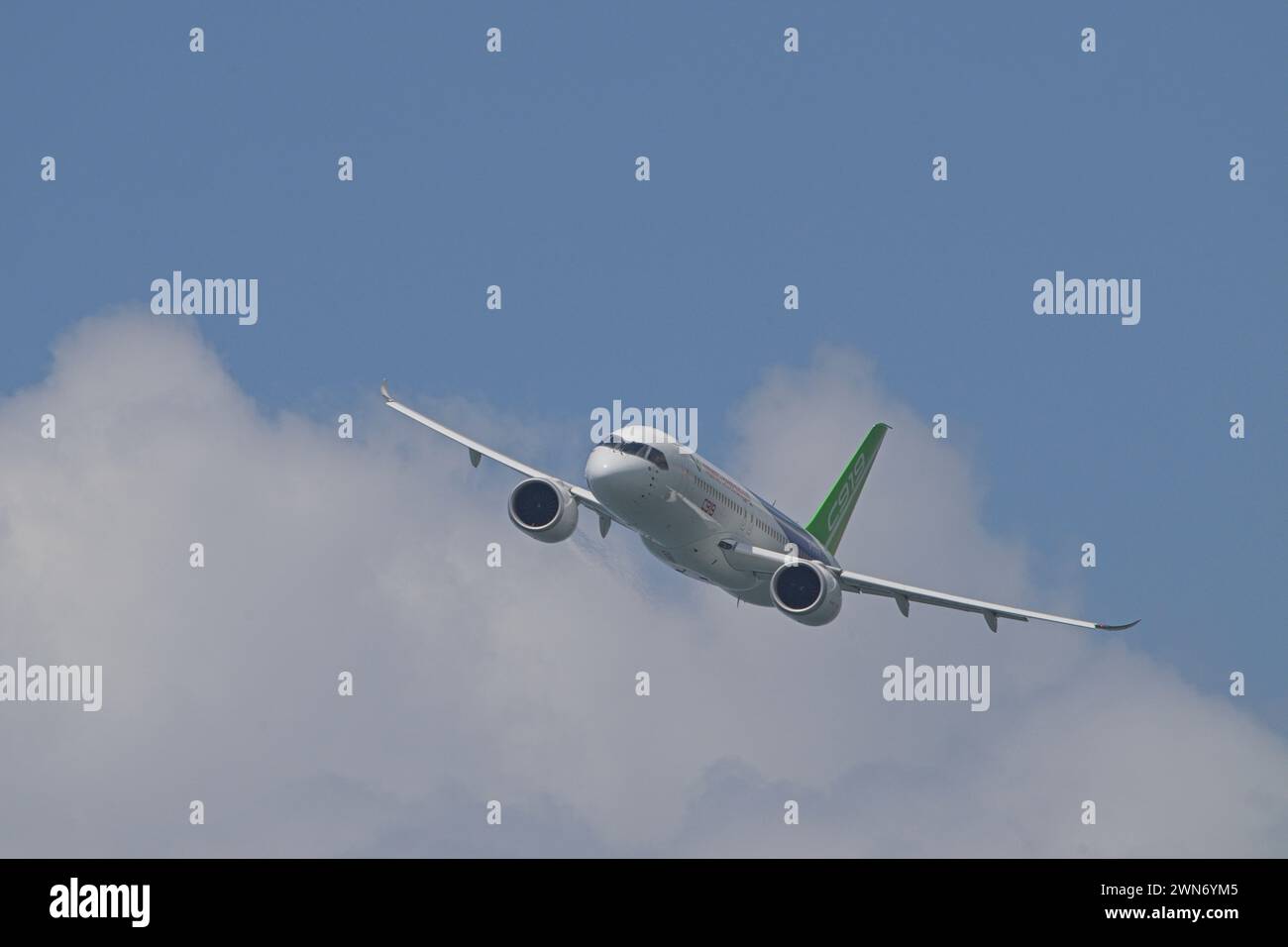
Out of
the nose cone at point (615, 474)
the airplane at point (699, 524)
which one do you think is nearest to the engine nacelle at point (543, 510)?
the airplane at point (699, 524)

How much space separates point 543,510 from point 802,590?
11.7m

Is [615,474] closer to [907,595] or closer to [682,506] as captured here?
[682,506]

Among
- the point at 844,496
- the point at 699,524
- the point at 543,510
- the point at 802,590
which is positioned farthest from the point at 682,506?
the point at 844,496

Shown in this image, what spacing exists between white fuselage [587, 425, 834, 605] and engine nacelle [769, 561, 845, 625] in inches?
61.0

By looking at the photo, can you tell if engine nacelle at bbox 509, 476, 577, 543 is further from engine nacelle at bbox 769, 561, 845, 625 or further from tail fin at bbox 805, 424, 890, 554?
tail fin at bbox 805, 424, 890, 554

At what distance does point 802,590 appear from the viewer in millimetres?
83375

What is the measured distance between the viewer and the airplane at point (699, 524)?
247 ft

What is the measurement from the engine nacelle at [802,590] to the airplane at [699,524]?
1.7 inches

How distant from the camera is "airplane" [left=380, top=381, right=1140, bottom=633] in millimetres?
75312

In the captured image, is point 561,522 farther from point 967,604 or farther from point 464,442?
point 967,604

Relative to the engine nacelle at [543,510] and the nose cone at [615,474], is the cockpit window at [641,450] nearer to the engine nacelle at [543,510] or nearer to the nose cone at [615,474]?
the nose cone at [615,474]

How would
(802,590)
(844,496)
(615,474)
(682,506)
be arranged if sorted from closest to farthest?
1. (615,474)
2. (682,506)
3. (802,590)
4. (844,496)

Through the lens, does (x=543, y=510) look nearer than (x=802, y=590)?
Yes
